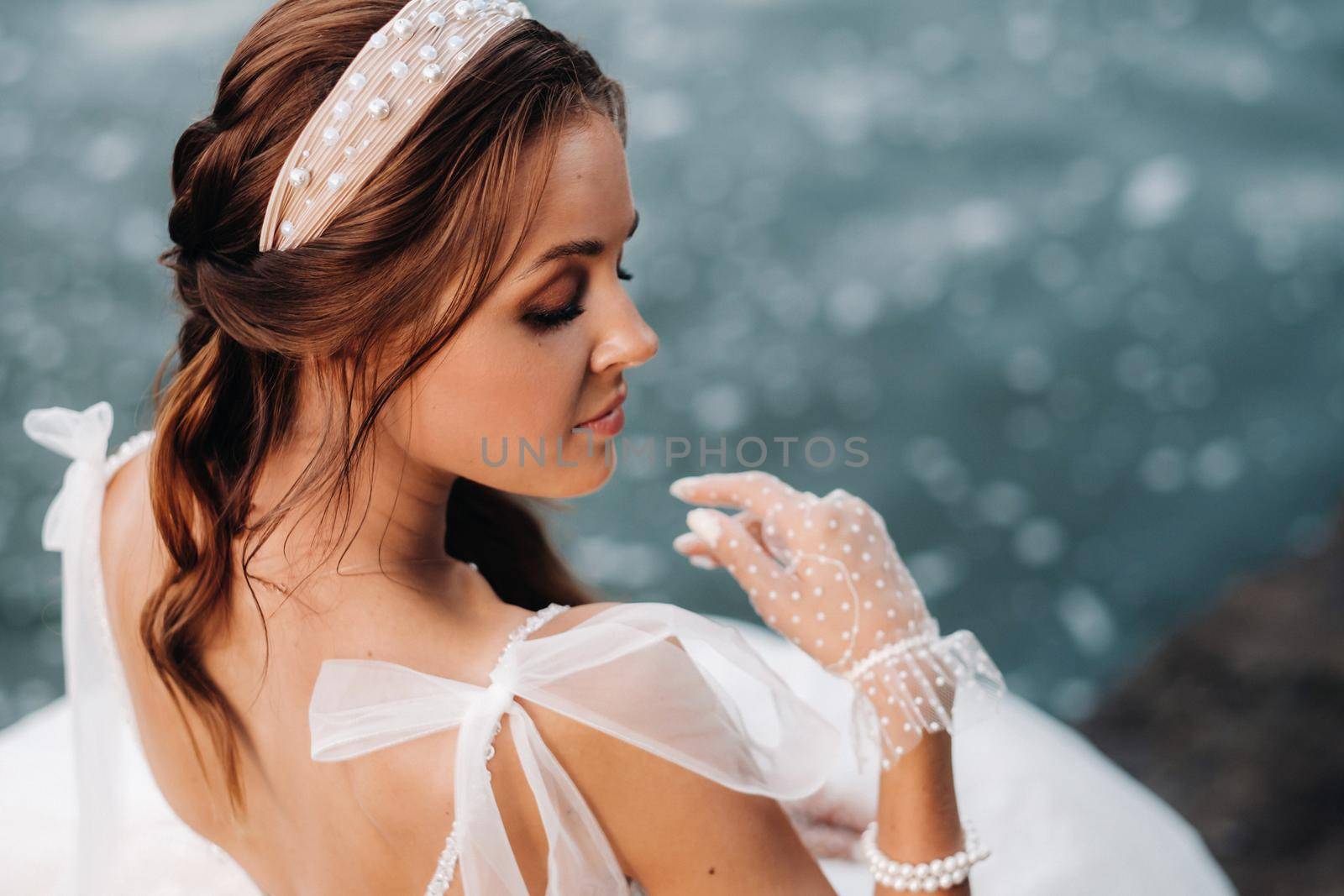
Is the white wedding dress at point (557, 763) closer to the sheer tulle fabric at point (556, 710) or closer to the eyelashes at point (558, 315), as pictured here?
the sheer tulle fabric at point (556, 710)

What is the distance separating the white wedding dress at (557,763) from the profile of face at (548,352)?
0.52 feet

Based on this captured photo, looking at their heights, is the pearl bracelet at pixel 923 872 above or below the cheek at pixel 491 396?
below

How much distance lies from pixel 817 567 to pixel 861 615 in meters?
0.06

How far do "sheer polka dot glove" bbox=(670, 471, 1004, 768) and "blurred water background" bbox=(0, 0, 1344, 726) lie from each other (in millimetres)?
2167

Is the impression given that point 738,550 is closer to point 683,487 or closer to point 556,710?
point 683,487

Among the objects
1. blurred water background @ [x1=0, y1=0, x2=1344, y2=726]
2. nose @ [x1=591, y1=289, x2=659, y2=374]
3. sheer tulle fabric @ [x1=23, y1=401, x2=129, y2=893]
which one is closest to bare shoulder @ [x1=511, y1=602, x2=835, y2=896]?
nose @ [x1=591, y1=289, x2=659, y2=374]

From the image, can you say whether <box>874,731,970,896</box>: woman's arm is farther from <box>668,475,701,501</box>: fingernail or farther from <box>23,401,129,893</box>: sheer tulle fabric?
<box>23,401,129,893</box>: sheer tulle fabric

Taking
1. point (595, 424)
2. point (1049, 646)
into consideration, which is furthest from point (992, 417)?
point (595, 424)

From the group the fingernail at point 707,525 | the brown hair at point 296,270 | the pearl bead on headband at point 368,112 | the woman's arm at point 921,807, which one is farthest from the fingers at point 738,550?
the pearl bead on headband at point 368,112

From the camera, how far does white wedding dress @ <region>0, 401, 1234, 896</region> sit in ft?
3.25

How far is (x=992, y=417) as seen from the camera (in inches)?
139

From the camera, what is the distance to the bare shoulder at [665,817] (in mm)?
995

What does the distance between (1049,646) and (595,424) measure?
2.44 m

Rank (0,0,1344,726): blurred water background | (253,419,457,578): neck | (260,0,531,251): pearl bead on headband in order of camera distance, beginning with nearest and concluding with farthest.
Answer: (260,0,531,251): pearl bead on headband < (253,419,457,578): neck < (0,0,1344,726): blurred water background
